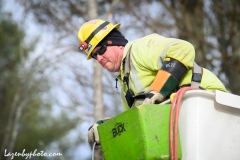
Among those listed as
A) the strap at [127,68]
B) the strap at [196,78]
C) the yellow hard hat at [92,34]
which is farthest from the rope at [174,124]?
the yellow hard hat at [92,34]

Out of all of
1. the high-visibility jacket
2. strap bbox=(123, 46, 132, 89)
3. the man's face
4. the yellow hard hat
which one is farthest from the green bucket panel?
the yellow hard hat

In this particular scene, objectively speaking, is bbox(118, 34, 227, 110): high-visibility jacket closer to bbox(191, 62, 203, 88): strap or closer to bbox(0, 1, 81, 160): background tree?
bbox(191, 62, 203, 88): strap

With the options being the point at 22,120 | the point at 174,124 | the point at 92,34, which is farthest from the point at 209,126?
the point at 22,120

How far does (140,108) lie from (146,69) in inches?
34.1

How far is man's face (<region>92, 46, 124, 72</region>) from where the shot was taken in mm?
4445

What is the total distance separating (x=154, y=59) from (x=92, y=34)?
71cm

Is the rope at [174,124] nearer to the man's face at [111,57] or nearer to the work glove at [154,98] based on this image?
the work glove at [154,98]

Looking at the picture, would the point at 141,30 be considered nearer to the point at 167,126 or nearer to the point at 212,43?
the point at 212,43

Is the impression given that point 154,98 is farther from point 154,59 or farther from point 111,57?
point 111,57

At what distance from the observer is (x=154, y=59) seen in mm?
4020

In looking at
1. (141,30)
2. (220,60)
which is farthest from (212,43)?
(141,30)

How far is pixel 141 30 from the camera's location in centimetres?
1145

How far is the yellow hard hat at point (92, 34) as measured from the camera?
448 centimetres

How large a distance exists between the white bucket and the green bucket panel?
0.10m
